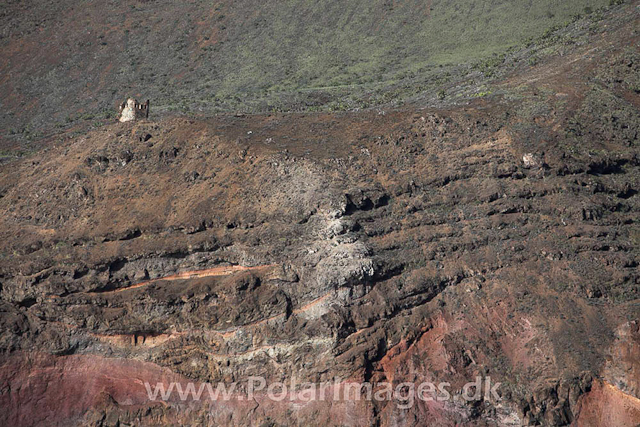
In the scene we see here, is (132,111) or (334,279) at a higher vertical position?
(132,111)

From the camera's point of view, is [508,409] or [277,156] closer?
[508,409]

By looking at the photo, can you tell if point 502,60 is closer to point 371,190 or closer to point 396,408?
point 371,190

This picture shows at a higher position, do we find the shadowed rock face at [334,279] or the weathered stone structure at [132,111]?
the weathered stone structure at [132,111]

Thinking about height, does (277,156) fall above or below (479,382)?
above

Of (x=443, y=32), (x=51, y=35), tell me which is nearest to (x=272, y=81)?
(x=443, y=32)

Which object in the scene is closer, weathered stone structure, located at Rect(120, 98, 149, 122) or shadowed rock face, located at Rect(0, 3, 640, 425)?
shadowed rock face, located at Rect(0, 3, 640, 425)

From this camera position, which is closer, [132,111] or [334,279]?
[334,279]

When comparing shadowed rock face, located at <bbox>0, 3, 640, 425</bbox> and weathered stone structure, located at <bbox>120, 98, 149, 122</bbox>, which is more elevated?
weathered stone structure, located at <bbox>120, 98, 149, 122</bbox>

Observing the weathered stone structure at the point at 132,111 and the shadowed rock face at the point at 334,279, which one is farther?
the weathered stone structure at the point at 132,111
